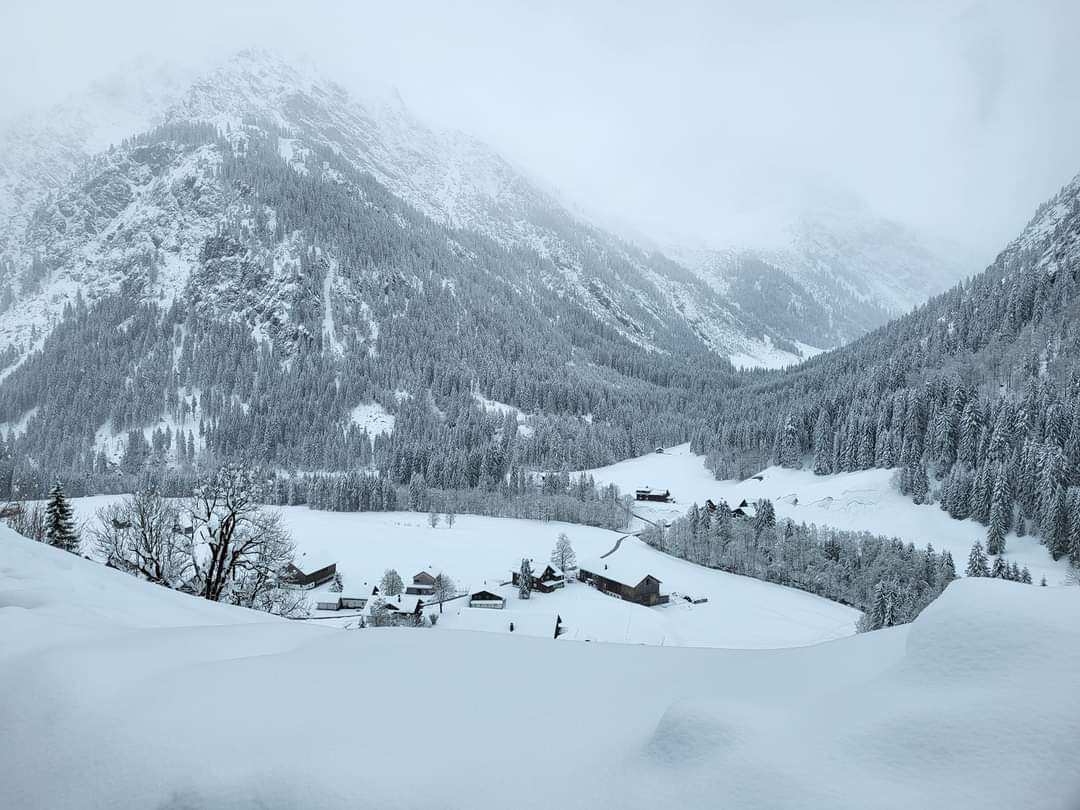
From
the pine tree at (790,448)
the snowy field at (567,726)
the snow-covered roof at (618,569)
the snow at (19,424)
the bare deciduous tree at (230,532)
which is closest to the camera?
the snowy field at (567,726)

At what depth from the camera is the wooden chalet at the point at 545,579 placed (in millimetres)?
55625

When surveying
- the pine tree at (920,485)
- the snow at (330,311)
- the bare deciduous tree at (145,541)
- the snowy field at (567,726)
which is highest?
the snow at (330,311)

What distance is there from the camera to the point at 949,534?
2442 inches

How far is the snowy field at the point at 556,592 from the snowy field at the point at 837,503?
1878cm

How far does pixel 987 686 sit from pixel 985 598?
98 centimetres

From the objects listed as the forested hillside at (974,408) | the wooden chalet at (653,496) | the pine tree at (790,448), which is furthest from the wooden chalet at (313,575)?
the pine tree at (790,448)

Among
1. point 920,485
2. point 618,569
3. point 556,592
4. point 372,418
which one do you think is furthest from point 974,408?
point 372,418

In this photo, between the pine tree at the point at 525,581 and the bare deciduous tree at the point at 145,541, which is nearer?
the bare deciduous tree at the point at 145,541

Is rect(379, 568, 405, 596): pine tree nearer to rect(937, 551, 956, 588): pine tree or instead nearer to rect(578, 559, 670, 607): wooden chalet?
rect(578, 559, 670, 607): wooden chalet

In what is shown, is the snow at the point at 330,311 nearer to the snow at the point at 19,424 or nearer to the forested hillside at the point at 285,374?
the forested hillside at the point at 285,374

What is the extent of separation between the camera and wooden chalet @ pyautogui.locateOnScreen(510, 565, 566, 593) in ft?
182

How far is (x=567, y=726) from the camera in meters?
4.45

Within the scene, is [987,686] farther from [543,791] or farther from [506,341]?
[506,341]

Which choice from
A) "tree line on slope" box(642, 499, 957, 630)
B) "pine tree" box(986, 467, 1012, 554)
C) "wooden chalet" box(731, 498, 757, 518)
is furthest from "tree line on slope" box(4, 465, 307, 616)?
"pine tree" box(986, 467, 1012, 554)
